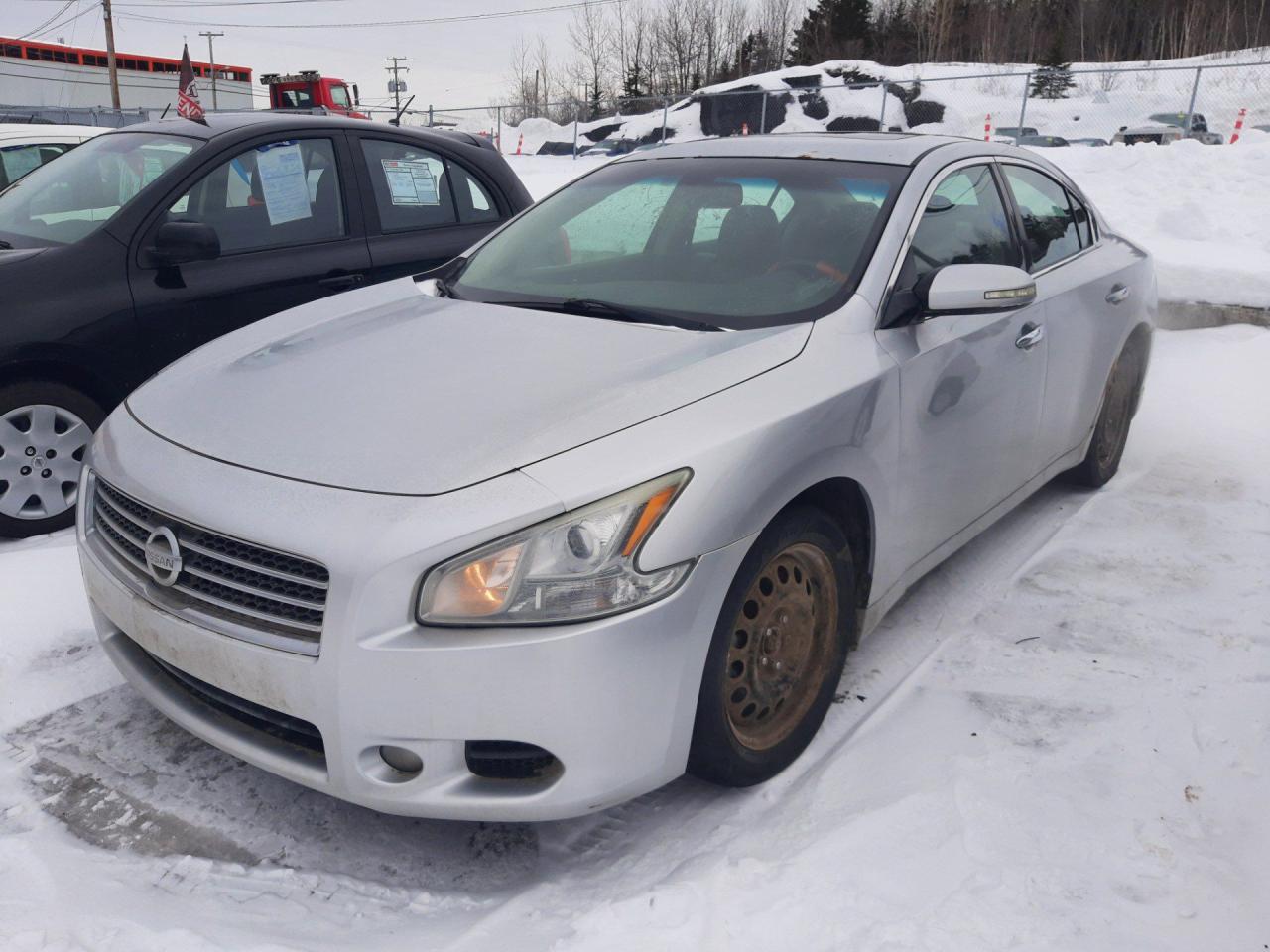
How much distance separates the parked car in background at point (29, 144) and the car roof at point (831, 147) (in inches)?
219

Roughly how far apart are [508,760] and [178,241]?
2.95m

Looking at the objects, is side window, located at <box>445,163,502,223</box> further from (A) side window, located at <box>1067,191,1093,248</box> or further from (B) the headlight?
(B) the headlight

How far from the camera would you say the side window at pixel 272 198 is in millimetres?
4609

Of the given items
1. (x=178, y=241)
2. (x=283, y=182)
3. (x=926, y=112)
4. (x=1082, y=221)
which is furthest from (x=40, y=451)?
(x=926, y=112)

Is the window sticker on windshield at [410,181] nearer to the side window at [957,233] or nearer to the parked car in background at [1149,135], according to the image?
the side window at [957,233]

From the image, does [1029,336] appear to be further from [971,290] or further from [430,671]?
[430,671]

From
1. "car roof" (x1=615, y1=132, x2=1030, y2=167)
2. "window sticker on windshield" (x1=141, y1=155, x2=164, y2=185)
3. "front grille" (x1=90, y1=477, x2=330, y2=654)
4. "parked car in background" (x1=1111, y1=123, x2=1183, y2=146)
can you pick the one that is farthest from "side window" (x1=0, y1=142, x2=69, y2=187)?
"parked car in background" (x1=1111, y1=123, x2=1183, y2=146)

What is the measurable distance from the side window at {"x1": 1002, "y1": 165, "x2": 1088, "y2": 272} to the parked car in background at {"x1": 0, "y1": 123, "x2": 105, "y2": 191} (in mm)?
6491

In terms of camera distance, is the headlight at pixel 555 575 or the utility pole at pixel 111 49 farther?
the utility pole at pixel 111 49

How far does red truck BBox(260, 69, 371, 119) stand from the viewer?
96.9 ft

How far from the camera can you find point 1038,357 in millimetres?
3795

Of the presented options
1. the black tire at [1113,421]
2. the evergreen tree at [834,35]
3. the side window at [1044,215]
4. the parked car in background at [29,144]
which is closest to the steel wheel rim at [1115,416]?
the black tire at [1113,421]

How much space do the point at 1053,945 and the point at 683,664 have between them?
912mm

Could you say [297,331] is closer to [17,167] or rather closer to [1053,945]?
[1053,945]
